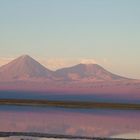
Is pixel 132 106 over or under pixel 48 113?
under

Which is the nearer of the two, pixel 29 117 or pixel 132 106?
pixel 132 106

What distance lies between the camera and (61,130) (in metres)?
4.28

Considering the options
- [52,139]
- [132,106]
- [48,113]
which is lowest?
[52,139]

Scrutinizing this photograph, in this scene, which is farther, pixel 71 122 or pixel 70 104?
pixel 71 122

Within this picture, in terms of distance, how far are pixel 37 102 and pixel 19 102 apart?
0.13m

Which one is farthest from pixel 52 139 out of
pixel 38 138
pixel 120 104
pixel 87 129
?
pixel 87 129

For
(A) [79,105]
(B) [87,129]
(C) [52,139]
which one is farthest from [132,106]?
(B) [87,129]

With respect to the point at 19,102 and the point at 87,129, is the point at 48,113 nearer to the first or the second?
the point at 87,129

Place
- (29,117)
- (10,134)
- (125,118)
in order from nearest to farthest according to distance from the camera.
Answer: (10,134)
(125,118)
(29,117)

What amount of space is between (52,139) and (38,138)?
0.09 m

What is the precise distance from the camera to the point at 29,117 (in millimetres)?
5840

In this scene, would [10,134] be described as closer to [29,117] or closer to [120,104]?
[120,104]

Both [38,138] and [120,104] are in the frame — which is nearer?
[38,138]

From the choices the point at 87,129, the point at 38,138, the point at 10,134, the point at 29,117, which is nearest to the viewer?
the point at 38,138
